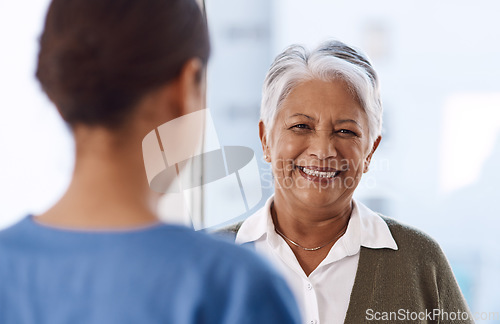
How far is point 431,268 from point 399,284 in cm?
10

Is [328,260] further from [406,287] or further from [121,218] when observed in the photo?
[121,218]

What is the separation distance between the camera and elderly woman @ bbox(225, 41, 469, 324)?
1.27 metres

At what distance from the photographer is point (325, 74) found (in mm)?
1329

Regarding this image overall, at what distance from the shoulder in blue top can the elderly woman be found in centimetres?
82

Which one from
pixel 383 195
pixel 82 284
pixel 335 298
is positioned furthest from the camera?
pixel 383 195

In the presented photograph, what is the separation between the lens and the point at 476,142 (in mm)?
2645

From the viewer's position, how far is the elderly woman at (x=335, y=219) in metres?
1.27

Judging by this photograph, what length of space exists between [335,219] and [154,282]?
38.3 inches

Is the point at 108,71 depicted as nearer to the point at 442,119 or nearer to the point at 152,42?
the point at 152,42

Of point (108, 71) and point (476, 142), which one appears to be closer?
point (108, 71)

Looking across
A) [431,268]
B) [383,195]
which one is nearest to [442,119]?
[383,195]
